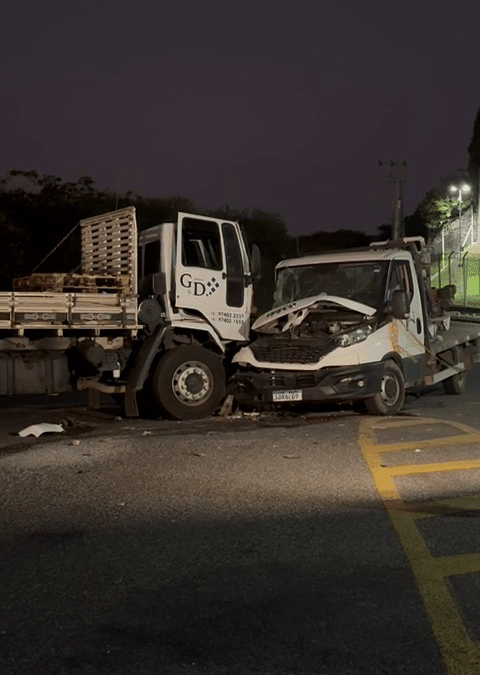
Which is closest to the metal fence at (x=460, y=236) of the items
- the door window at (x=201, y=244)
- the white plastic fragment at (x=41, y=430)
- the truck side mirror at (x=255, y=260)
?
the truck side mirror at (x=255, y=260)

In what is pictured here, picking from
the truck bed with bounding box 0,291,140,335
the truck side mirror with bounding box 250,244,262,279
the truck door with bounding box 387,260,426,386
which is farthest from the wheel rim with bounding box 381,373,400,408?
the truck bed with bounding box 0,291,140,335

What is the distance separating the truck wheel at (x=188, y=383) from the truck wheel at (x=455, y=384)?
4329 mm

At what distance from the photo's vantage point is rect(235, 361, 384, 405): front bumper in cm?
1148

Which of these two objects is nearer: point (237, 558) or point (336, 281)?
point (237, 558)

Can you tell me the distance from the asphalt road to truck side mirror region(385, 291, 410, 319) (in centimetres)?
251

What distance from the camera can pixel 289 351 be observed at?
11859 mm

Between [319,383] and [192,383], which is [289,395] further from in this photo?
[192,383]

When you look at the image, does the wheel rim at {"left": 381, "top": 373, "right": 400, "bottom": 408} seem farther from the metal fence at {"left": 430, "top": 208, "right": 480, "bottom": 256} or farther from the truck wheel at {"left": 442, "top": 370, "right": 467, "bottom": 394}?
the metal fence at {"left": 430, "top": 208, "right": 480, "bottom": 256}

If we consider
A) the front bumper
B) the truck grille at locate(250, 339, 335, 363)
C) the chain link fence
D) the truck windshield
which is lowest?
the front bumper

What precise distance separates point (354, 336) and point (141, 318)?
2.84 meters

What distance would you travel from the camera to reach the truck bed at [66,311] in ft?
37.4

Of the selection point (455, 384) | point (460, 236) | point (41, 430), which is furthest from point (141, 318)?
point (460, 236)

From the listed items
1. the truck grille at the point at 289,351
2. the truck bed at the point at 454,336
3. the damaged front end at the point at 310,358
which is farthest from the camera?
the truck bed at the point at 454,336

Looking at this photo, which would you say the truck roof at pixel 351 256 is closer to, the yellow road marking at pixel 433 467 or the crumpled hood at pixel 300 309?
the crumpled hood at pixel 300 309
